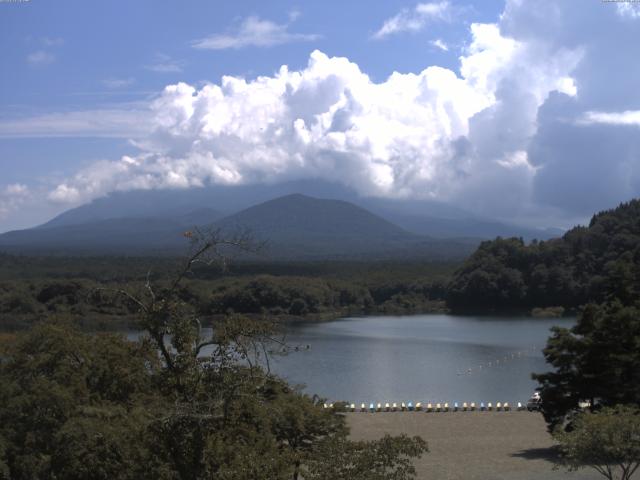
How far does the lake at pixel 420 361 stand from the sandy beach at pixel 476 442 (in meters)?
3.80

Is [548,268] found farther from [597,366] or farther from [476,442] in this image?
[597,366]

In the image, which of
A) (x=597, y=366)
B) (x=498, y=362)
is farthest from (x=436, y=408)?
(x=498, y=362)

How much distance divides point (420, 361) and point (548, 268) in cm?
3609

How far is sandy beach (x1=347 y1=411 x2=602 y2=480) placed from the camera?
52.2 feet

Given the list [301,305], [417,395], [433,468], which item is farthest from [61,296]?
[433,468]

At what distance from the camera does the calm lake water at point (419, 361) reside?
29609 mm

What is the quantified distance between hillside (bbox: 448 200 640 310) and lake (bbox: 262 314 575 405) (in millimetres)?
11157

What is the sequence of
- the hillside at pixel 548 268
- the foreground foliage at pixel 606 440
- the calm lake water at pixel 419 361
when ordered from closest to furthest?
the foreground foliage at pixel 606 440 → the calm lake water at pixel 419 361 → the hillside at pixel 548 268

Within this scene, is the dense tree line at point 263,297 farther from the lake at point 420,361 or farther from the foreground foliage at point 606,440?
the foreground foliage at point 606,440

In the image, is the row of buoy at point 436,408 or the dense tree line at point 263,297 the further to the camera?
the dense tree line at point 263,297

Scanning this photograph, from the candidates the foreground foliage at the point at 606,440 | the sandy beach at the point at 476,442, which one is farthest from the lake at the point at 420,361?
the foreground foliage at the point at 606,440

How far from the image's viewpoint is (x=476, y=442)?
1947 cm

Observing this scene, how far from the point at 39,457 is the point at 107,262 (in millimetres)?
87056

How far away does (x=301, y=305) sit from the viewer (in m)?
66.9
